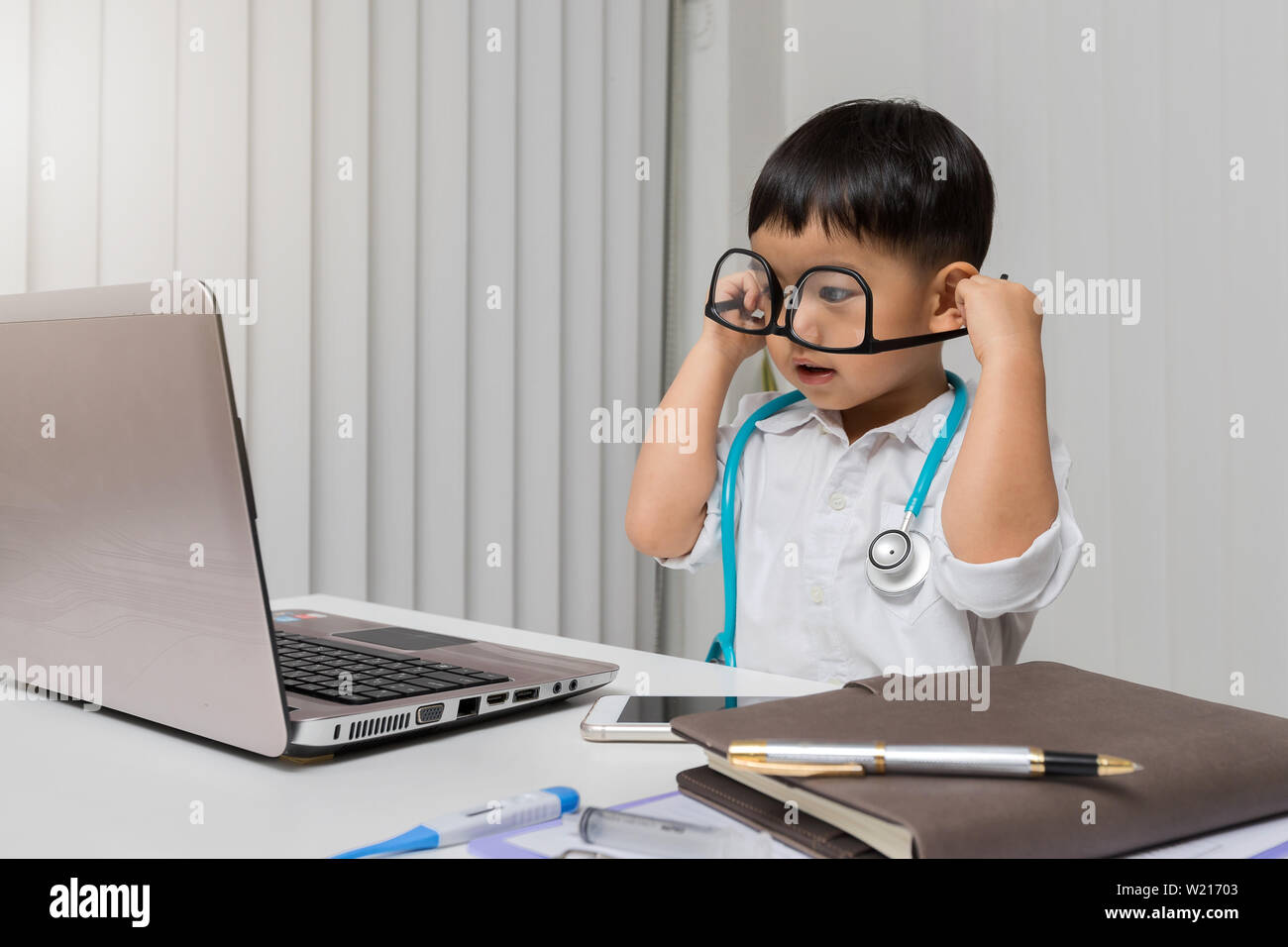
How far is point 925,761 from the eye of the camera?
1.50 ft

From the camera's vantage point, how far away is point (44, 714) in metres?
0.74

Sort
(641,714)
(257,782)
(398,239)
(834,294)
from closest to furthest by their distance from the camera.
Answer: (257,782) → (641,714) → (834,294) → (398,239)

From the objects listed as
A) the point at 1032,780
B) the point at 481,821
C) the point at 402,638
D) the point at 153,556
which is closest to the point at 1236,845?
the point at 1032,780

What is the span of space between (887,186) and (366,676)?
0.65 metres

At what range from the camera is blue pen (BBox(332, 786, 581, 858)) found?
0.47 metres

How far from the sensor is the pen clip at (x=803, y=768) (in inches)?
17.8

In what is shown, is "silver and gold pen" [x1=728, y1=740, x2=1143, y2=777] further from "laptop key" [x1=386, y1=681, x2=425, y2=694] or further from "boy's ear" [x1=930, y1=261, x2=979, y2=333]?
"boy's ear" [x1=930, y1=261, x2=979, y2=333]

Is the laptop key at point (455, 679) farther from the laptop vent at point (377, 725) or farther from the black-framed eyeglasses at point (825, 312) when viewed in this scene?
the black-framed eyeglasses at point (825, 312)

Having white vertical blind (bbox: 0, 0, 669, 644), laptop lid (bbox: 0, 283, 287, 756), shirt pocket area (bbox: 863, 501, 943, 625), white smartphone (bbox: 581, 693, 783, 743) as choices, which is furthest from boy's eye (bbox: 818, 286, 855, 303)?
white vertical blind (bbox: 0, 0, 669, 644)

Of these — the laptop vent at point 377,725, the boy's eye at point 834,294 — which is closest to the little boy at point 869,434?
the boy's eye at point 834,294

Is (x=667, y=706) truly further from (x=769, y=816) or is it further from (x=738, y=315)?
(x=738, y=315)
